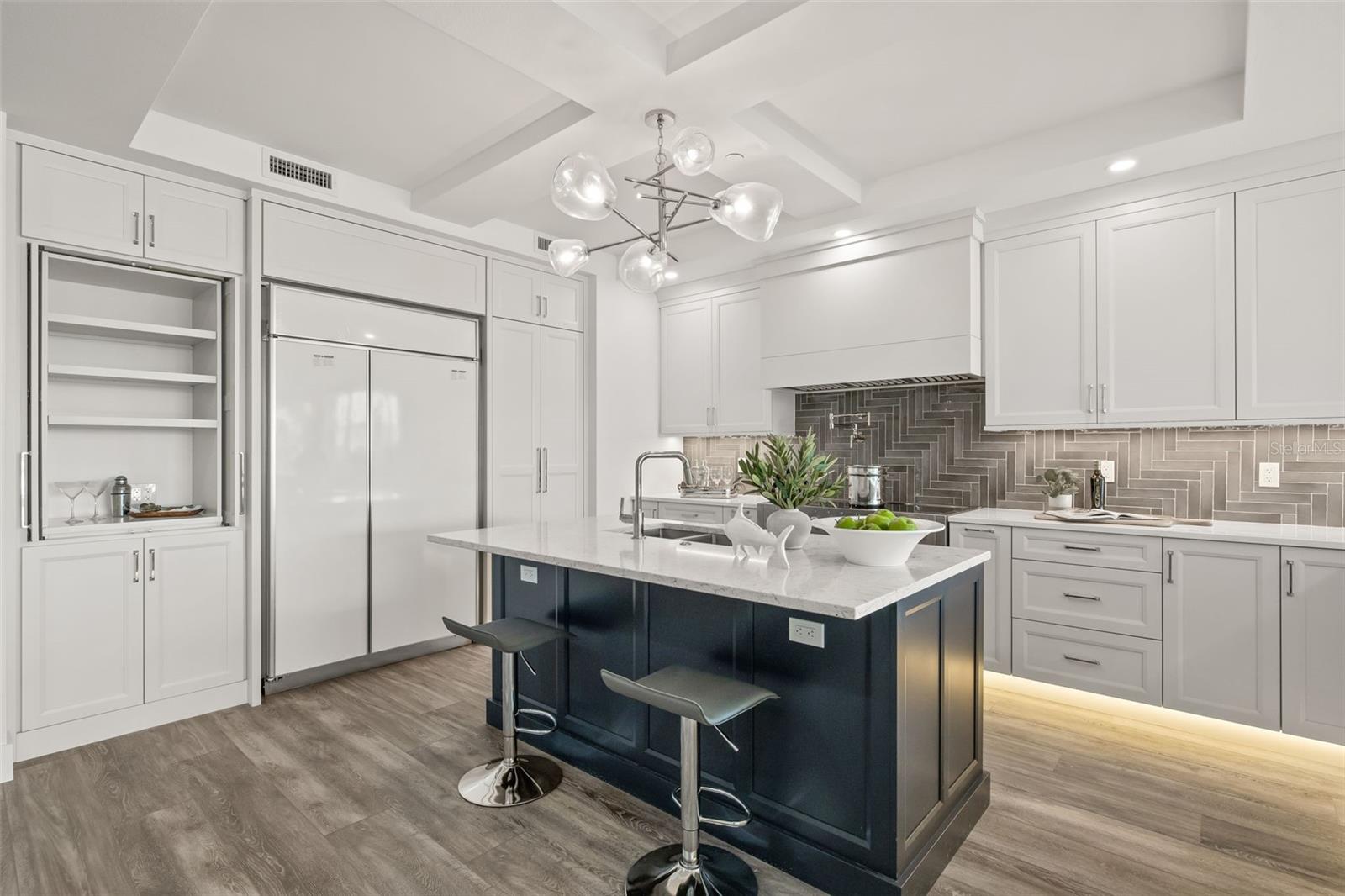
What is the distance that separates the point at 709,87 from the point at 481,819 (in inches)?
109

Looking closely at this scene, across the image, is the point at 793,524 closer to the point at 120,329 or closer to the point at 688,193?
the point at 688,193

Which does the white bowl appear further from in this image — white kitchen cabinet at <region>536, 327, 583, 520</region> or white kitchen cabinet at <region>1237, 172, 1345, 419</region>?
white kitchen cabinet at <region>536, 327, 583, 520</region>

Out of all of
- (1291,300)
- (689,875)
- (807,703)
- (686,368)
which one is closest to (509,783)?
(689,875)

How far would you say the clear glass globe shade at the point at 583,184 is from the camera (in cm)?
217

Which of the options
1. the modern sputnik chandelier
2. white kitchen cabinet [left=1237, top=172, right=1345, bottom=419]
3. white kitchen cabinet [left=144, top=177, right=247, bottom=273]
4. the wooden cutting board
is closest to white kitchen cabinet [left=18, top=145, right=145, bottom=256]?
white kitchen cabinet [left=144, top=177, right=247, bottom=273]

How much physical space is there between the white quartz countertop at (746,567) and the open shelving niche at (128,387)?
161 cm

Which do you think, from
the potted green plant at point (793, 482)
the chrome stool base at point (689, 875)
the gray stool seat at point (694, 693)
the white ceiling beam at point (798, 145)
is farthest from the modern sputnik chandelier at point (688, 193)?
the chrome stool base at point (689, 875)

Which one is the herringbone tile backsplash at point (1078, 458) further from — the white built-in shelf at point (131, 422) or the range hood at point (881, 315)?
the white built-in shelf at point (131, 422)

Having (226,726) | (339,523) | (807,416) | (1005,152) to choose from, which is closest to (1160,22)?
(1005,152)

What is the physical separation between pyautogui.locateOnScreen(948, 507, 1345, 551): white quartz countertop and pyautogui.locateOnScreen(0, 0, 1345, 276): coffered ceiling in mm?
1694

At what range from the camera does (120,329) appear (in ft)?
10.3

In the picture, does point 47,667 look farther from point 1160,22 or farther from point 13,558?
point 1160,22

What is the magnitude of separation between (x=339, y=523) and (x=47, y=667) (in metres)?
1.31

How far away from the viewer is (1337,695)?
270 centimetres
